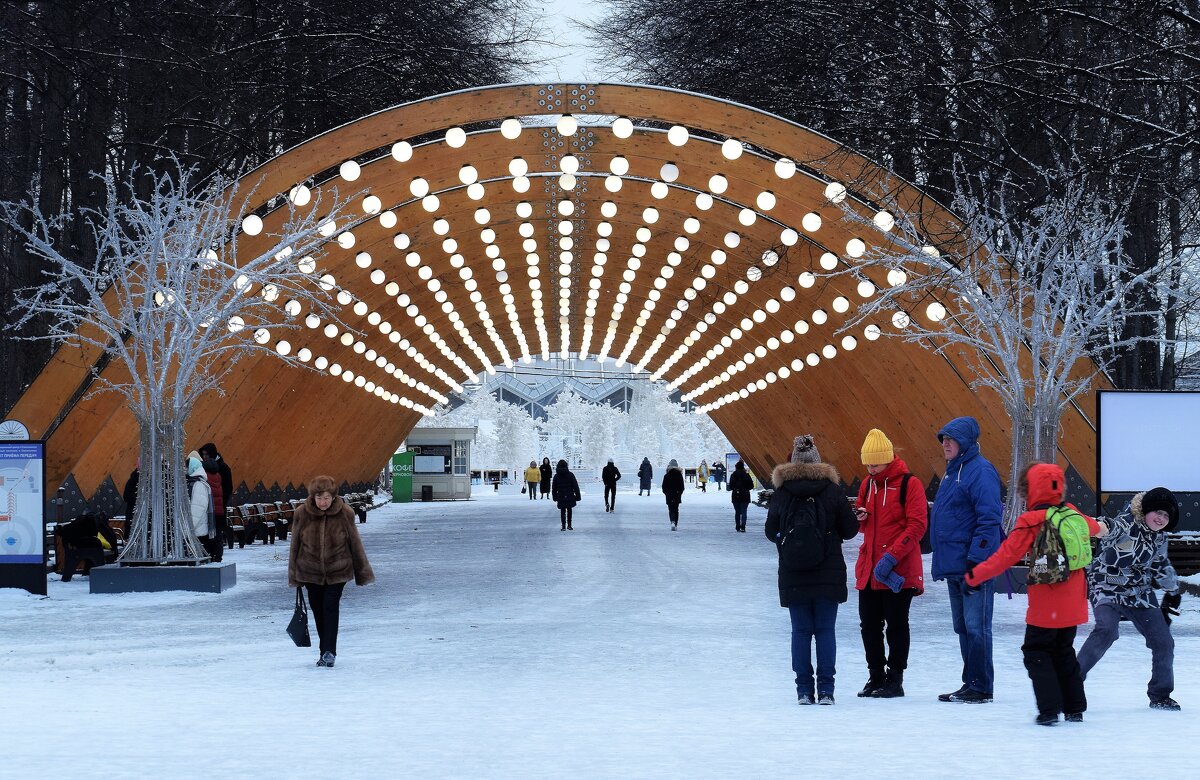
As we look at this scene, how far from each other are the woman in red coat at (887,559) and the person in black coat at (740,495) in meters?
20.8

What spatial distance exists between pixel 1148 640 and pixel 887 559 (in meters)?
1.45

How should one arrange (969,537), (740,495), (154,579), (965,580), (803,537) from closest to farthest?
(965,580) < (803,537) < (969,537) < (154,579) < (740,495)

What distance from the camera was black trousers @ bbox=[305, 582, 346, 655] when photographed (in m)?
10.9

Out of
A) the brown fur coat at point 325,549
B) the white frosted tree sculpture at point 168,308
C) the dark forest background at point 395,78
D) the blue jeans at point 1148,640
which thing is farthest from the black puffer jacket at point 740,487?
the blue jeans at point 1148,640

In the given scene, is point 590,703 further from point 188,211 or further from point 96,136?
point 96,136

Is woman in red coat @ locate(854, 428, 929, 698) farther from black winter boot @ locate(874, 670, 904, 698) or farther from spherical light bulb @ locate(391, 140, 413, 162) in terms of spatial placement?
spherical light bulb @ locate(391, 140, 413, 162)

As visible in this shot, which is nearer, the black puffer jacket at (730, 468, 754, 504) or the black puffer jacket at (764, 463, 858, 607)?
the black puffer jacket at (764, 463, 858, 607)

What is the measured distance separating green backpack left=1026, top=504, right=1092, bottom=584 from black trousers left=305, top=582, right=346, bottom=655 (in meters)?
4.62

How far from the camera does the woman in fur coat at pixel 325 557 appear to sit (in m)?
11.0

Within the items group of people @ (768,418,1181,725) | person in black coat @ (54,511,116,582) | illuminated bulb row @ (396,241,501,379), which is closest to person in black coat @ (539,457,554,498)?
illuminated bulb row @ (396,241,501,379)

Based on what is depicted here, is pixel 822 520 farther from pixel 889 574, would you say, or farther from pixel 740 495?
pixel 740 495

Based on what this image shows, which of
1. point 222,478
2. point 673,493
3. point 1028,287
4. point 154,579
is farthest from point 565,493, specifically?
point 154,579

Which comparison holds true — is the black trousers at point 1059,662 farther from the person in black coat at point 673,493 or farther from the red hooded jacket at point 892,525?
the person in black coat at point 673,493

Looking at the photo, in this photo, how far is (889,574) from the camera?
915cm
